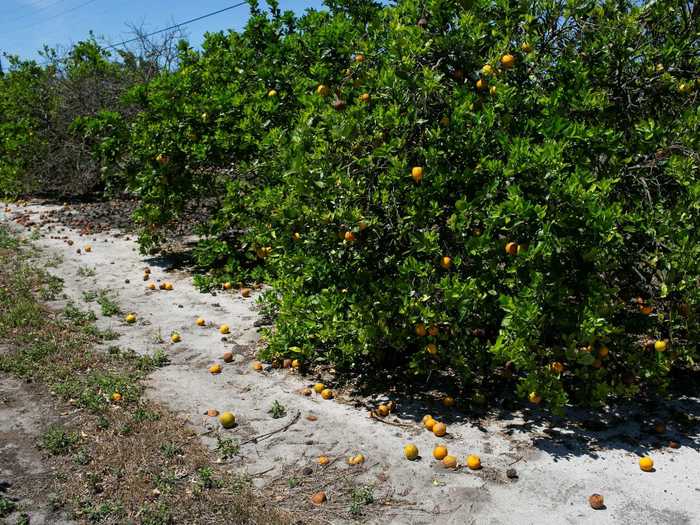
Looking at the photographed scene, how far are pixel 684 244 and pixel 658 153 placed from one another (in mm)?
988

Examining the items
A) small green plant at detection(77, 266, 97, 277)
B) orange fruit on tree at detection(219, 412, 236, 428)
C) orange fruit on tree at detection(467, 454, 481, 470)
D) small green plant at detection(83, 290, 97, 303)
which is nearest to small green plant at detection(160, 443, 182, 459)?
orange fruit on tree at detection(219, 412, 236, 428)

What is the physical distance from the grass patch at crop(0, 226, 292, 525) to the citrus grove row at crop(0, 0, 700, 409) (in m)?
1.23

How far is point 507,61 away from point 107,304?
16.2ft

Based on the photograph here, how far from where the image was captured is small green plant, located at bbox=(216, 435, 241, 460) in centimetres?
406

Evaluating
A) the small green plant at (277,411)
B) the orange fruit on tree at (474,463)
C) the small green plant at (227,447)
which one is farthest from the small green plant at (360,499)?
the small green plant at (277,411)

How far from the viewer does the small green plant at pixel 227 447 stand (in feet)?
13.3

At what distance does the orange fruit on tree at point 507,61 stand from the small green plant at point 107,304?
15.7ft

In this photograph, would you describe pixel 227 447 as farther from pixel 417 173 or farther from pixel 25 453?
pixel 417 173

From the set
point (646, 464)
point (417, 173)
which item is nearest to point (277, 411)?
point (417, 173)

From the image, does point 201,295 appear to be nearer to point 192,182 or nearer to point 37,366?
point 192,182

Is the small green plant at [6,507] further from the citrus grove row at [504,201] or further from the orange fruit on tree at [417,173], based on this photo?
the orange fruit on tree at [417,173]

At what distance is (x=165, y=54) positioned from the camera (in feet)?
55.7

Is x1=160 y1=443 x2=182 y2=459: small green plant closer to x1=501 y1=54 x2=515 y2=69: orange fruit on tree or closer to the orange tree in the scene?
the orange tree

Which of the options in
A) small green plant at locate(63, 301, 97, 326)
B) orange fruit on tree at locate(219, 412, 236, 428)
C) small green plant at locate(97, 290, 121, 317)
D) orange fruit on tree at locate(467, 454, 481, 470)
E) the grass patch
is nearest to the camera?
the grass patch
